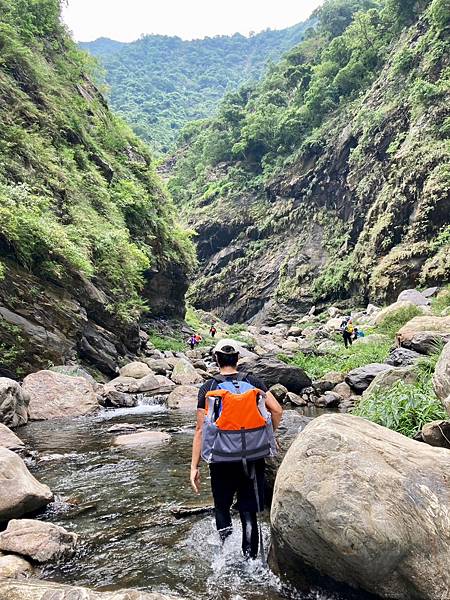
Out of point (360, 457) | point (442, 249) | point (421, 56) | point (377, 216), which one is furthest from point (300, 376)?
point (421, 56)

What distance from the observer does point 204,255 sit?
54.9 meters

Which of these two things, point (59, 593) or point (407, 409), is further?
point (407, 409)

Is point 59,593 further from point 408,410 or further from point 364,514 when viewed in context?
point 408,410

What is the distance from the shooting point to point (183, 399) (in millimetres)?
13727

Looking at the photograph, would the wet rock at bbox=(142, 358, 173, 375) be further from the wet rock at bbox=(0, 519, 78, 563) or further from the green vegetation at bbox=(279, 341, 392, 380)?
the wet rock at bbox=(0, 519, 78, 563)

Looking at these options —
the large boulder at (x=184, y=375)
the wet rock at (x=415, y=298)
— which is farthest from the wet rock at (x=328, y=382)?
the wet rock at (x=415, y=298)

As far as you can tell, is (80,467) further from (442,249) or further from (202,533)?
(442,249)

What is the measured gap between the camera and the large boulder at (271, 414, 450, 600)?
10.4ft

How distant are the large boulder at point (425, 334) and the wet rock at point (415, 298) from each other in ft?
28.3

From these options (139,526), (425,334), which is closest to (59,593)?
(139,526)

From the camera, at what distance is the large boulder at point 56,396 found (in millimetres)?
11758

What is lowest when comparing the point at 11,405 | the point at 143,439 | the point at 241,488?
the point at 143,439

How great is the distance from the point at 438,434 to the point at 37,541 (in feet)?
14.7

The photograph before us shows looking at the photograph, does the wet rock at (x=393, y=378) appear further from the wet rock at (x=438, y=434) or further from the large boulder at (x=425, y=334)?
the wet rock at (x=438, y=434)
